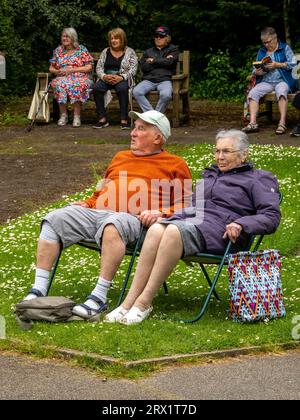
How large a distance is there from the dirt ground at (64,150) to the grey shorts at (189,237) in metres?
4.17

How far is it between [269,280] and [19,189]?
5.88 m

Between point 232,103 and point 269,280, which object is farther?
point 232,103

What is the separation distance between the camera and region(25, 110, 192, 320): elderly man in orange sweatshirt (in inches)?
285

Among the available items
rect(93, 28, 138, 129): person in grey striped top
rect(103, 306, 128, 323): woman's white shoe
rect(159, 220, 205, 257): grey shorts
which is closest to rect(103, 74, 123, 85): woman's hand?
rect(93, 28, 138, 129): person in grey striped top

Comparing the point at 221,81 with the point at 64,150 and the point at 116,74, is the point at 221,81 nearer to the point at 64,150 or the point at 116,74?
the point at 116,74

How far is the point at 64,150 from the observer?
1482 centimetres

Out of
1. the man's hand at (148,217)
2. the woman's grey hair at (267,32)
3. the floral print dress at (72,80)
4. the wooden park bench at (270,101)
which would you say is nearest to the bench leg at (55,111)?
the floral print dress at (72,80)

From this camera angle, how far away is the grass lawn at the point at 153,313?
21.6 ft

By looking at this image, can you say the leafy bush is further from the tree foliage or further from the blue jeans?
the blue jeans

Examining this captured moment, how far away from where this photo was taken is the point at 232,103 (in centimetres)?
2023

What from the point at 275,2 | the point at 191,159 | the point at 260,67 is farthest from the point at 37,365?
the point at 275,2

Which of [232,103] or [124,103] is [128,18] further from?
[124,103]

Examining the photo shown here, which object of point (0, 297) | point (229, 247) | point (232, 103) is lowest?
point (232, 103)

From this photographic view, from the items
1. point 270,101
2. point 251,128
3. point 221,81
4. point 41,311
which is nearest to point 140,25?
point 221,81
